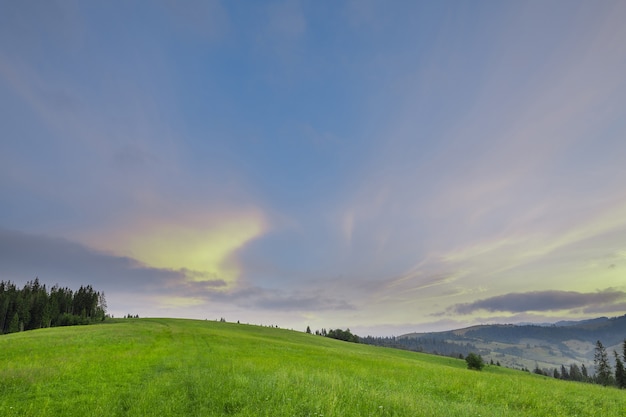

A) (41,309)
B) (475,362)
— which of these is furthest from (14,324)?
(475,362)

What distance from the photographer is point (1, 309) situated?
9888cm

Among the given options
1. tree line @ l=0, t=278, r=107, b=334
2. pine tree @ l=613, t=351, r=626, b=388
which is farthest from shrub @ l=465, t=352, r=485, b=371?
tree line @ l=0, t=278, r=107, b=334

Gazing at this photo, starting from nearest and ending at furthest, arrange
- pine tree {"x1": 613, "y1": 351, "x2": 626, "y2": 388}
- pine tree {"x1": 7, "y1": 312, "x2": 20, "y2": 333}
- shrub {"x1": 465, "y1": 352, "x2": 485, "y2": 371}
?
shrub {"x1": 465, "y1": 352, "x2": 485, "y2": 371}, pine tree {"x1": 613, "y1": 351, "x2": 626, "y2": 388}, pine tree {"x1": 7, "y1": 312, "x2": 20, "y2": 333}

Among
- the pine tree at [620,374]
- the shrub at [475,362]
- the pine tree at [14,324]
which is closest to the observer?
the shrub at [475,362]

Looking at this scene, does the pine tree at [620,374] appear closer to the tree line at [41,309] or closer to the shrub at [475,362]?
the shrub at [475,362]

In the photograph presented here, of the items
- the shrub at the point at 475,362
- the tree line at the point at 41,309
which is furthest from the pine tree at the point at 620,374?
the tree line at the point at 41,309

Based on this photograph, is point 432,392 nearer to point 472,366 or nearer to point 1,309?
point 472,366

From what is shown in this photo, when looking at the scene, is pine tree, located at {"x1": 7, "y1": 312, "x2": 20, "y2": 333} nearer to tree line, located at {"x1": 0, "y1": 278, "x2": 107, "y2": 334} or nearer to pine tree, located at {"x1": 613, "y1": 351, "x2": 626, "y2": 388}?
tree line, located at {"x1": 0, "y1": 278, "x2": 107, "y2": 334}

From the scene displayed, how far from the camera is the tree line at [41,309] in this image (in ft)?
329

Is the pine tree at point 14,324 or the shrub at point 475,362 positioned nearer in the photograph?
the shrub at point 475,362

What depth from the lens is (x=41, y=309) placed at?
340 feet

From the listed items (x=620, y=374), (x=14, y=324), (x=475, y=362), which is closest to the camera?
(x=475, y=362)

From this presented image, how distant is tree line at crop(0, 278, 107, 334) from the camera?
100188 millimetres

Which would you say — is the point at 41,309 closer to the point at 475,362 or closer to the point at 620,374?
the point at 475,362
